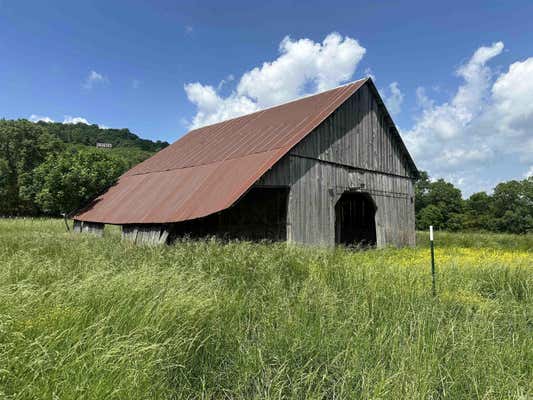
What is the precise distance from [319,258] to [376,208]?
9.57 m

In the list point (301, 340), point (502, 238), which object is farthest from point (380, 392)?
point (502, 238)

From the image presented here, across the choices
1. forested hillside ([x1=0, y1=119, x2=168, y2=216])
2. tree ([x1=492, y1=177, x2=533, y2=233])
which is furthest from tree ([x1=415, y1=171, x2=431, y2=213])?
forested hillside ([x1=0, y1=119, x2=168, y2=216])

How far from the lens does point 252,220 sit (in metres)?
14.9

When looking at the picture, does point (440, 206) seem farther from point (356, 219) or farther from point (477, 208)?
point (356, 219)

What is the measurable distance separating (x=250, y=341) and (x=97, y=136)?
320 ft

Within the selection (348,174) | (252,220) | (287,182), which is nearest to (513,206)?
(348,174)

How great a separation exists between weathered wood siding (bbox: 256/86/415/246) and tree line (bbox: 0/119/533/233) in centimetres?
1443

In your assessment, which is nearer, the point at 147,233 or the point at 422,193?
the point at 147,233

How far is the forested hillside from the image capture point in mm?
23453

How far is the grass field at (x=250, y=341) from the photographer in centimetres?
279

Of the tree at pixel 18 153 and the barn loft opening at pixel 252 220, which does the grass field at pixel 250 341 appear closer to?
the barn loft opening at pixel 252 220

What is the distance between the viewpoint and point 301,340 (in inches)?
144

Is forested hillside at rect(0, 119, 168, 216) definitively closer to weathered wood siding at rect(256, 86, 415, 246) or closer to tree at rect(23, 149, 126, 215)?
tree at rect(23, 149, 126, 215)

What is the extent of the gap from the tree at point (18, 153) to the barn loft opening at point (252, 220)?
4110cm
